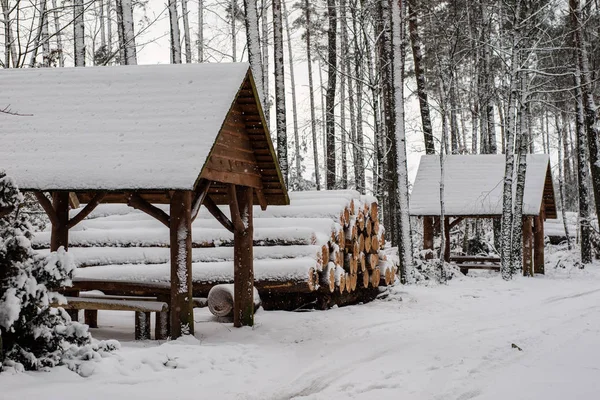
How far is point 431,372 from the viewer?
278 inches

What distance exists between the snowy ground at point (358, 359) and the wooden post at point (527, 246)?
7401 mm

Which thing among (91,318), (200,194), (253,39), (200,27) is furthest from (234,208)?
(200,27)

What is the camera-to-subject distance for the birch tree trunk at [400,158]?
615 inches

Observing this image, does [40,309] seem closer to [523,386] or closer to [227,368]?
[227,368]

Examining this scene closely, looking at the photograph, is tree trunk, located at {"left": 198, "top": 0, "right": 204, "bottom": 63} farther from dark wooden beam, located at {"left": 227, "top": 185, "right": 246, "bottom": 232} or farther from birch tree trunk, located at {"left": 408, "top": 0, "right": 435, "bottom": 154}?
dark wooden beam, located at {"left": 227, "top": 185, "right": 246, "bottom": 232}

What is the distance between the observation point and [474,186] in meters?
22.5

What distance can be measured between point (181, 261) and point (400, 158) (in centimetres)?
834

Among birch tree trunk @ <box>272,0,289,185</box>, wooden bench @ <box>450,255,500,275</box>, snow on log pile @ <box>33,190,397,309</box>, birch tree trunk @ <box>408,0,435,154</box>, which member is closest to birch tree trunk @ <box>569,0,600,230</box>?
wooden bench @ <box>450,255,500,275</box>

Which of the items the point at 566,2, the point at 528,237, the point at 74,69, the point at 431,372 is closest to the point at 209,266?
the point at 74,69

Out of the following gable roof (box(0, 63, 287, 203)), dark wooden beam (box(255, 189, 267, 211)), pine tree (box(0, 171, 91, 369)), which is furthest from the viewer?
dark wooden beam (box(255, 189, 267, 211))

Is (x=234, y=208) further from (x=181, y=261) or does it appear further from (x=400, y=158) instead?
(x=400, y=158)

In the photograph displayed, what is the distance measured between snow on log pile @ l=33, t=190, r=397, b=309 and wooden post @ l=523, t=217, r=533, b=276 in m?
7.95

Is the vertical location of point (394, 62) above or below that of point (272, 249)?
above

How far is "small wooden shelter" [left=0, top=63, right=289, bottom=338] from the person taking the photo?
8016 millimetres
